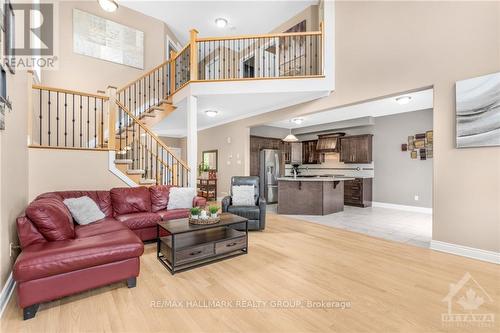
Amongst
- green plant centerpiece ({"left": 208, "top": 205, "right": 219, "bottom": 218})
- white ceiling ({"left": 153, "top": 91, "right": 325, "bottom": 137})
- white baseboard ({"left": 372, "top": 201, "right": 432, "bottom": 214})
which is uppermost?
white ceiling ({"left": 153, "top": 91, "right": 325, "bottom": 137})

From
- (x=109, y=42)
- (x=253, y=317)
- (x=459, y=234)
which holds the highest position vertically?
(x=109, y=42)

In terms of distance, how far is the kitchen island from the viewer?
226 inches

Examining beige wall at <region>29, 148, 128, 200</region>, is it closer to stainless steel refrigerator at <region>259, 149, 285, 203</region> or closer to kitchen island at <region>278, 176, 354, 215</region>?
kitchen island at <region>278, 176, 354, 215</region>

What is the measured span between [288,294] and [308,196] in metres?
3.80

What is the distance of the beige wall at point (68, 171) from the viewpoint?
11.9ft

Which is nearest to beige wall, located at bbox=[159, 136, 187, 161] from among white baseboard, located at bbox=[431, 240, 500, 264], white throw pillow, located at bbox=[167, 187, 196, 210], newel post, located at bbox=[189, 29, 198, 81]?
newel post, located at bbox=[189, 29, 198, 81]

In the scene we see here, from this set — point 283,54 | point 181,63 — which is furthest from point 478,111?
point 181,63

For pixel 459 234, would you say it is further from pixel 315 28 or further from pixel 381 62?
pixel 315 28

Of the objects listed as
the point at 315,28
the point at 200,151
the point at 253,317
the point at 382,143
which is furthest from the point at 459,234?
the point at 200,151

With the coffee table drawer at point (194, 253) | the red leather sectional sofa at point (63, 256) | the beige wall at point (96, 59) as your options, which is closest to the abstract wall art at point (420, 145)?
the coffee table drawer at point (194, 253)

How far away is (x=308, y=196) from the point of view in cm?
580

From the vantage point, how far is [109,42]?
6223mm

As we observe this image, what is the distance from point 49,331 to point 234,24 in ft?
25.5

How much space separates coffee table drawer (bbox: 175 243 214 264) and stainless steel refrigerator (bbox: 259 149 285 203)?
4707 mm
